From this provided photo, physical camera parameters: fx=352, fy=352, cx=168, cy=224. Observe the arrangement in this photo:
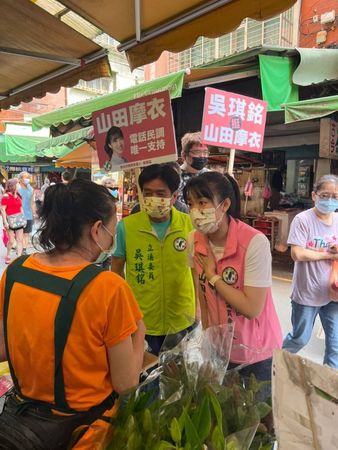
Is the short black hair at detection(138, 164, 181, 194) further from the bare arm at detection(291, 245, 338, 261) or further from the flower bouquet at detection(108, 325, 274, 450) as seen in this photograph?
the bare arm at detection(291, 245, 338, 261)

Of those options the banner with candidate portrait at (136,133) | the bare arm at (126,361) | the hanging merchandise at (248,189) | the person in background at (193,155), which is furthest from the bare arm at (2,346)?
the hanging merchandise at (248,189)

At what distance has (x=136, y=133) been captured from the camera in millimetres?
2240

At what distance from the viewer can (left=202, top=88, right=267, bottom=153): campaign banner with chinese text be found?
2.74 metres

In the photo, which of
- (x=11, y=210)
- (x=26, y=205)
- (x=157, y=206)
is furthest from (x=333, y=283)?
(x=26, y=205)

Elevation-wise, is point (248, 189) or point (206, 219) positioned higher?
point (206, 219)

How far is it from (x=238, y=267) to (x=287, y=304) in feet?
12.5

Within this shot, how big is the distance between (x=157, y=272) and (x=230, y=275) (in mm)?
581

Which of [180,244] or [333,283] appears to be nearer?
[180,244]

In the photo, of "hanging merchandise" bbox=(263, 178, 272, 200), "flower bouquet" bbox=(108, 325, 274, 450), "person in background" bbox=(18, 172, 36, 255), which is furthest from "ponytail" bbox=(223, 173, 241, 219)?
"person in background" bbox=(18, 172, 36, 255)

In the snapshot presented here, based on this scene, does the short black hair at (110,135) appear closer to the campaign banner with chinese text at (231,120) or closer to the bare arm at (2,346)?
the campaign banner with chinese text at (231,120)

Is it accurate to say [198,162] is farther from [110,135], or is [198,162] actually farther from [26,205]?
[26,205]

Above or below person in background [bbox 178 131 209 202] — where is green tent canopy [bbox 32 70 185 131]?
above

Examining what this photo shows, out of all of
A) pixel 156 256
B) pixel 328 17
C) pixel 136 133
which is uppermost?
pixel 328 17

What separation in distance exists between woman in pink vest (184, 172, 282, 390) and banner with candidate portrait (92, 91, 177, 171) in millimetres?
492
